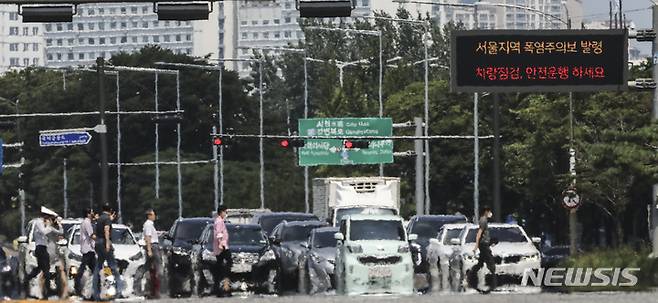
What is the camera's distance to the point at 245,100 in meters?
139

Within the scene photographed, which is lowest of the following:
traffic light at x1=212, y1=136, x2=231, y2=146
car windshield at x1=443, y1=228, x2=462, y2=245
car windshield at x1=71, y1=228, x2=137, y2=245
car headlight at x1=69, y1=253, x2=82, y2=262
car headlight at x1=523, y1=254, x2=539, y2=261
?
car headlight at x1=523, y1=254, x2=539, y2=261

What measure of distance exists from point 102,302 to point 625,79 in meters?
18.3

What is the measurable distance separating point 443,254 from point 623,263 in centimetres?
479

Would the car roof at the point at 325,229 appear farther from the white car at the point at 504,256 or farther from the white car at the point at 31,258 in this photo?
the white car at the point at 31,258

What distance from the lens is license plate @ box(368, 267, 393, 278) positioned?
40375mm

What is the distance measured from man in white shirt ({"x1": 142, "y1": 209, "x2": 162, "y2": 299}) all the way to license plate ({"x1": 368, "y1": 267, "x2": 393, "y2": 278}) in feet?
13.5

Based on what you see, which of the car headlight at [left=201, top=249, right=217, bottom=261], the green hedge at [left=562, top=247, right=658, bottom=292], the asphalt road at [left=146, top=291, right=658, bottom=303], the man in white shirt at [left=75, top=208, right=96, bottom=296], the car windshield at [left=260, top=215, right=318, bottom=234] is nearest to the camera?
the asphalt road at [left=146, top=291, right=658, bottom=303]

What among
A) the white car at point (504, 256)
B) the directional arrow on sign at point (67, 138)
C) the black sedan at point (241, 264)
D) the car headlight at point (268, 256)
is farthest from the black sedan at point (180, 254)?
the directional arrow on sign at point (67, 138)

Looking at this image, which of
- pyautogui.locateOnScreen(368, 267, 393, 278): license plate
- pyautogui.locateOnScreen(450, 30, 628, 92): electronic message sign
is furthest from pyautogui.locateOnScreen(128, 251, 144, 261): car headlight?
pyautogui.locateOnScreen(450, 30, 628, 92): electronic message sign

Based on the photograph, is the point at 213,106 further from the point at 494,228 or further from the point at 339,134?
the point at 494,228

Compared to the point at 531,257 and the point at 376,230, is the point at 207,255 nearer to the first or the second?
the point at 376,230

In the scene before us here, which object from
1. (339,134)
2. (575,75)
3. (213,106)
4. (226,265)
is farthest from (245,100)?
(226,265)

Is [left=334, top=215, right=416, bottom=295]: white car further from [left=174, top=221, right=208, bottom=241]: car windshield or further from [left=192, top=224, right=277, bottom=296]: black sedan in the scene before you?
[left=174, top=221, right=208, bottom=241]: car windshield

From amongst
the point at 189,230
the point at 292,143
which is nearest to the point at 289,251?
the point at 189,230
